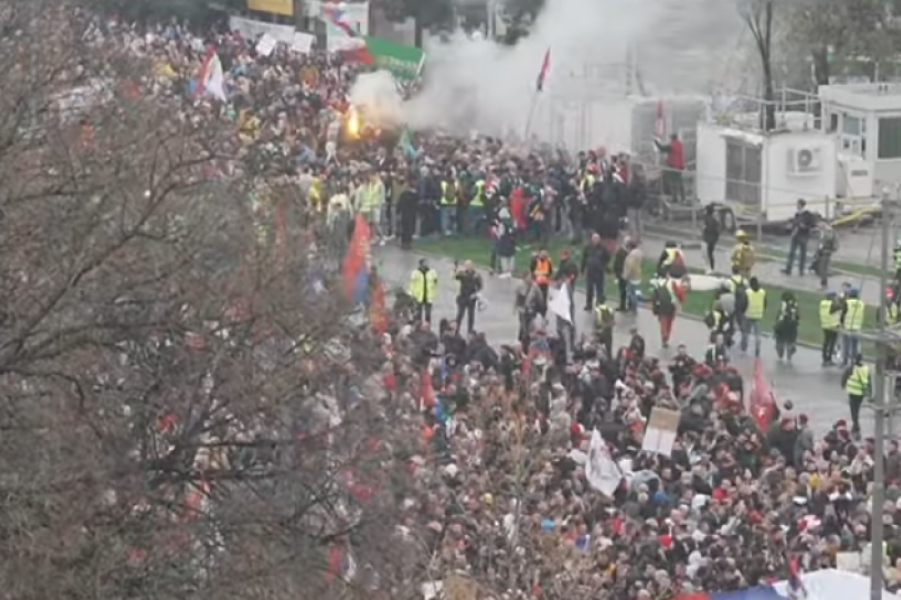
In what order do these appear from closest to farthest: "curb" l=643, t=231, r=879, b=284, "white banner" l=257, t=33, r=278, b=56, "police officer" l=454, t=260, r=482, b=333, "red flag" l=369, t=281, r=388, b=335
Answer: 1. "red flag" l=369, t=281, r=388, b=335
2. "police officer" l=454, t=260, r=482, b=333
3. "curb" l=643, t=231, r=879, b=284
4. "white banner" l=257, t=33, r=278, b=56

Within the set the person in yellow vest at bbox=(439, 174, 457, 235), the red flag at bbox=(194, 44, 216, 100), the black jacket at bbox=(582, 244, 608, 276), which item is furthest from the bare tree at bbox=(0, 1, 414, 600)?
the red flag at bbox=(194, 44, 216, 100)

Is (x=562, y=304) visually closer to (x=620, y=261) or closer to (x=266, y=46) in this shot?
(x=620, y=261)

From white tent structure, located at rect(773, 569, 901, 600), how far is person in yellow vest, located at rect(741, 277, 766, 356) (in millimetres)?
10827

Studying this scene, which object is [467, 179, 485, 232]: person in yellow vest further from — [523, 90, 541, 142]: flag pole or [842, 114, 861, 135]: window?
[842, 114, 861, 135]: window

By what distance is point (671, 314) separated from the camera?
3153cm

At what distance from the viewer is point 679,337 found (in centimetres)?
3262

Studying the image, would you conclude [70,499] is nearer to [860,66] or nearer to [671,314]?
[671,314]

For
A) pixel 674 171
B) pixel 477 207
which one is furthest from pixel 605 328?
pixel 674 171

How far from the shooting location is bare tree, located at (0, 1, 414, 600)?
592 inches

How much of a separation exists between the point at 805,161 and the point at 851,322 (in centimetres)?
977

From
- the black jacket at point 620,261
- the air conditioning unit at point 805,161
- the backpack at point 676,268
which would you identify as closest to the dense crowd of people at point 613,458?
the black jacket at point 620,261

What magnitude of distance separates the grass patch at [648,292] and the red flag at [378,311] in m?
7.37

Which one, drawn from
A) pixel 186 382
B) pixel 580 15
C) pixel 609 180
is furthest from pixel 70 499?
pixel 580 15

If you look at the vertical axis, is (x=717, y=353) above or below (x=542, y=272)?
below
